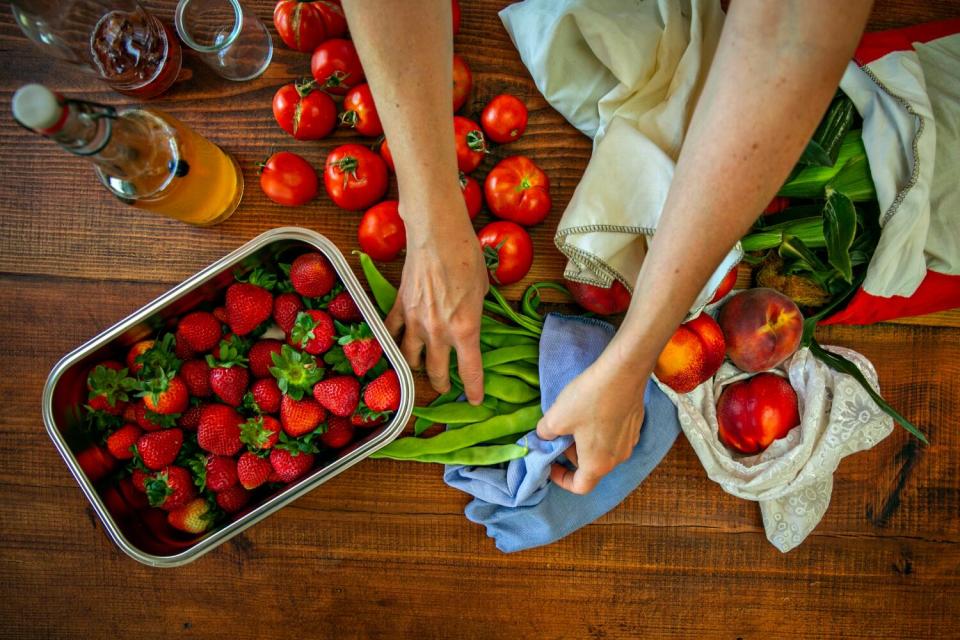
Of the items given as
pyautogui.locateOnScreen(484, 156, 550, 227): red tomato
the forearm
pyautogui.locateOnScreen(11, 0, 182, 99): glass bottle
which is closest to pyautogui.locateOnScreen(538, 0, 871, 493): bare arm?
the forearm

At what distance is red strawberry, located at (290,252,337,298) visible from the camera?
0.77 metres

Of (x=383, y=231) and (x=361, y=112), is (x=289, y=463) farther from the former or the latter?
(x=361, y=112)

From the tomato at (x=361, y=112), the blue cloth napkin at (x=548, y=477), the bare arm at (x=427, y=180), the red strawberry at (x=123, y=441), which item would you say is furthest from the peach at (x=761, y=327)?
the red strawberry at (x=123, y=441)

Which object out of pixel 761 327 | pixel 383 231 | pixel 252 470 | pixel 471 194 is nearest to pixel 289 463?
pixel 252 470

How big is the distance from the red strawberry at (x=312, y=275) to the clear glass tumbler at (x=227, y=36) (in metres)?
0.34

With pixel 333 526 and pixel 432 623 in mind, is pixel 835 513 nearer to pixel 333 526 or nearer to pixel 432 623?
pixel 432 623

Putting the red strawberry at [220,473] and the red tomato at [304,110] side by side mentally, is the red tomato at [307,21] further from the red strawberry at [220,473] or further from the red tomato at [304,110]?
the red strawberry at [220,473]

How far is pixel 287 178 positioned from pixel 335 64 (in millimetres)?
179

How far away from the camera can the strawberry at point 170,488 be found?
0.77 m

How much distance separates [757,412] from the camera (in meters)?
0.92

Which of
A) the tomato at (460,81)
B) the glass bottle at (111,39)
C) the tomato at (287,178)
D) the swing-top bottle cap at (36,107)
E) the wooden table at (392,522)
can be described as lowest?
the wooden table at (392,522)

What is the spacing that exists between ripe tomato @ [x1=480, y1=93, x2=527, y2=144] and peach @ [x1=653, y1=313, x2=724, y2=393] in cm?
37

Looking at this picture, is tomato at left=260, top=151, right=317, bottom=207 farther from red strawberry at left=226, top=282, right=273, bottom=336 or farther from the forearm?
the forearm

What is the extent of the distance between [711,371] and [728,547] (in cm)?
30
